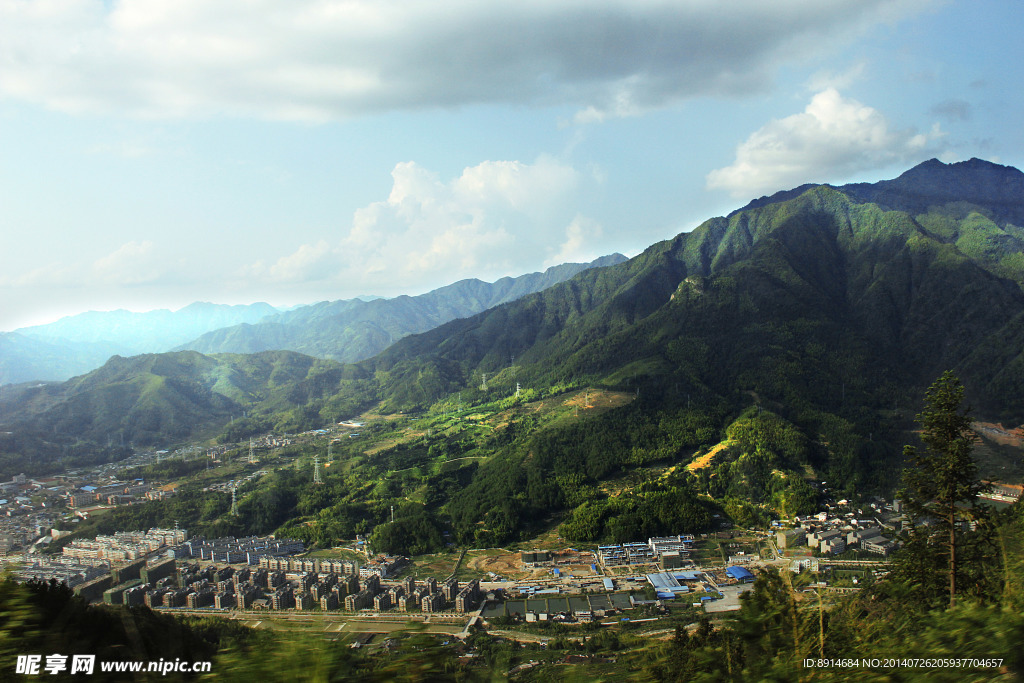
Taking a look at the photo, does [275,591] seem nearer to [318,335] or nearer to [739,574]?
[739,574]

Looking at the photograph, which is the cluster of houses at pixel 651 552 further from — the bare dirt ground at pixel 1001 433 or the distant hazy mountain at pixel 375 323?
the distant hazy mountain at pixel 375 323

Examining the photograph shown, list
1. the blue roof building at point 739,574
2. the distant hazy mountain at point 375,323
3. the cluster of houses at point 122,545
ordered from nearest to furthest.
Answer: the blue roof building at point 739,574
the cluster of houses at point 122,545
the distant hazy mountain at point 375,323

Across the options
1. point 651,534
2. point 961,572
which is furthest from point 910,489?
point 651,534

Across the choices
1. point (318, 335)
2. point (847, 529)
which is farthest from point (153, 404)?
point (318, 335)

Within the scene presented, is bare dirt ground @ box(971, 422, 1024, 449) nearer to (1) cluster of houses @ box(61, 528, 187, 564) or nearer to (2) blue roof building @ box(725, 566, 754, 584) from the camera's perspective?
(2) blue roof building @ box(725, 566, 754, 584)

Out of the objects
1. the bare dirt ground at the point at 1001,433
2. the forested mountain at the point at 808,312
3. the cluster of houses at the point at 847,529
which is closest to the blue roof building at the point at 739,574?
the cluster of houses at the point at 847,529

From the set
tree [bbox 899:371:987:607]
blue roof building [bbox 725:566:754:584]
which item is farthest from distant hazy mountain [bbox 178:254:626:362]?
tree [bbox 899:371:987:607]
